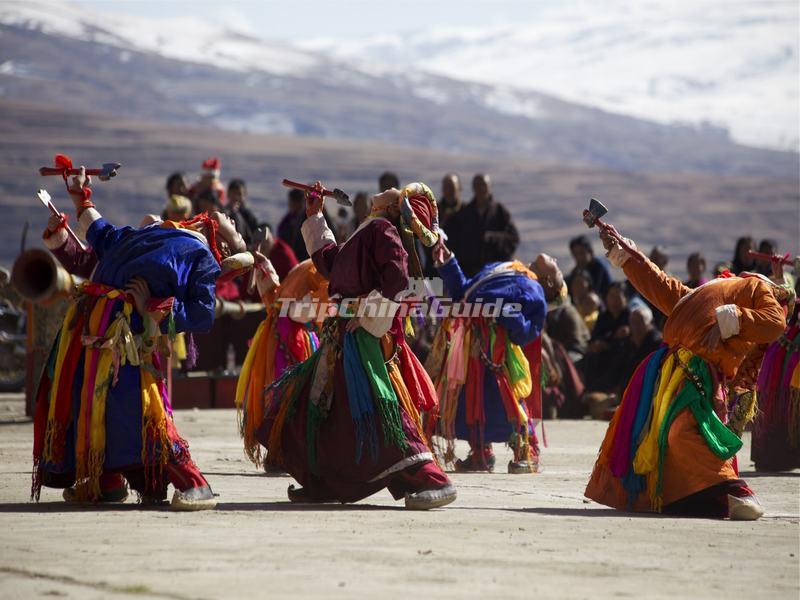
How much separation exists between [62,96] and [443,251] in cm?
6120

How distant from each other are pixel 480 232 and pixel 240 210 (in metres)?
2.58

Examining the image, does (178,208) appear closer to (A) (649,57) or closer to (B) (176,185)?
(B) (176,185)

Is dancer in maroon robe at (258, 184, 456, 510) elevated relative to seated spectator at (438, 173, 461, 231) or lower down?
lower down

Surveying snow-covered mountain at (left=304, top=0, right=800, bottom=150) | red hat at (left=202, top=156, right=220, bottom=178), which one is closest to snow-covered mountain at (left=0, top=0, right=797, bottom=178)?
snow-covered mountain at (left=304, top=0, right=800, bottom=150)

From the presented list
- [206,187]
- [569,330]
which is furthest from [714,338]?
[206,187]

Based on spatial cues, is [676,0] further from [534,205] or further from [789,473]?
[789,473]

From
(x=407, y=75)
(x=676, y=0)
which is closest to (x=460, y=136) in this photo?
(x=407, y=75)

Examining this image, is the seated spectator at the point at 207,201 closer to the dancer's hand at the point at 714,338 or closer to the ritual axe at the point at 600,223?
the ritual axe at the point at 600,223

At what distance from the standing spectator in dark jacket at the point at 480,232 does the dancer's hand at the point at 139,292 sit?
7.69 m

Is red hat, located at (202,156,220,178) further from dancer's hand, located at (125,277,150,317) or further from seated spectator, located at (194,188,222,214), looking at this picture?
dancer's hand, located at (125,277,150,317)

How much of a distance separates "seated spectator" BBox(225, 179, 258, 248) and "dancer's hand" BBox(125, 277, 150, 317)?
7261 mm

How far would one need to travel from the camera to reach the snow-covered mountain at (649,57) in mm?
113688

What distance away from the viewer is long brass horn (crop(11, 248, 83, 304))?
10.1m

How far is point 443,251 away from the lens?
34.1 feet
